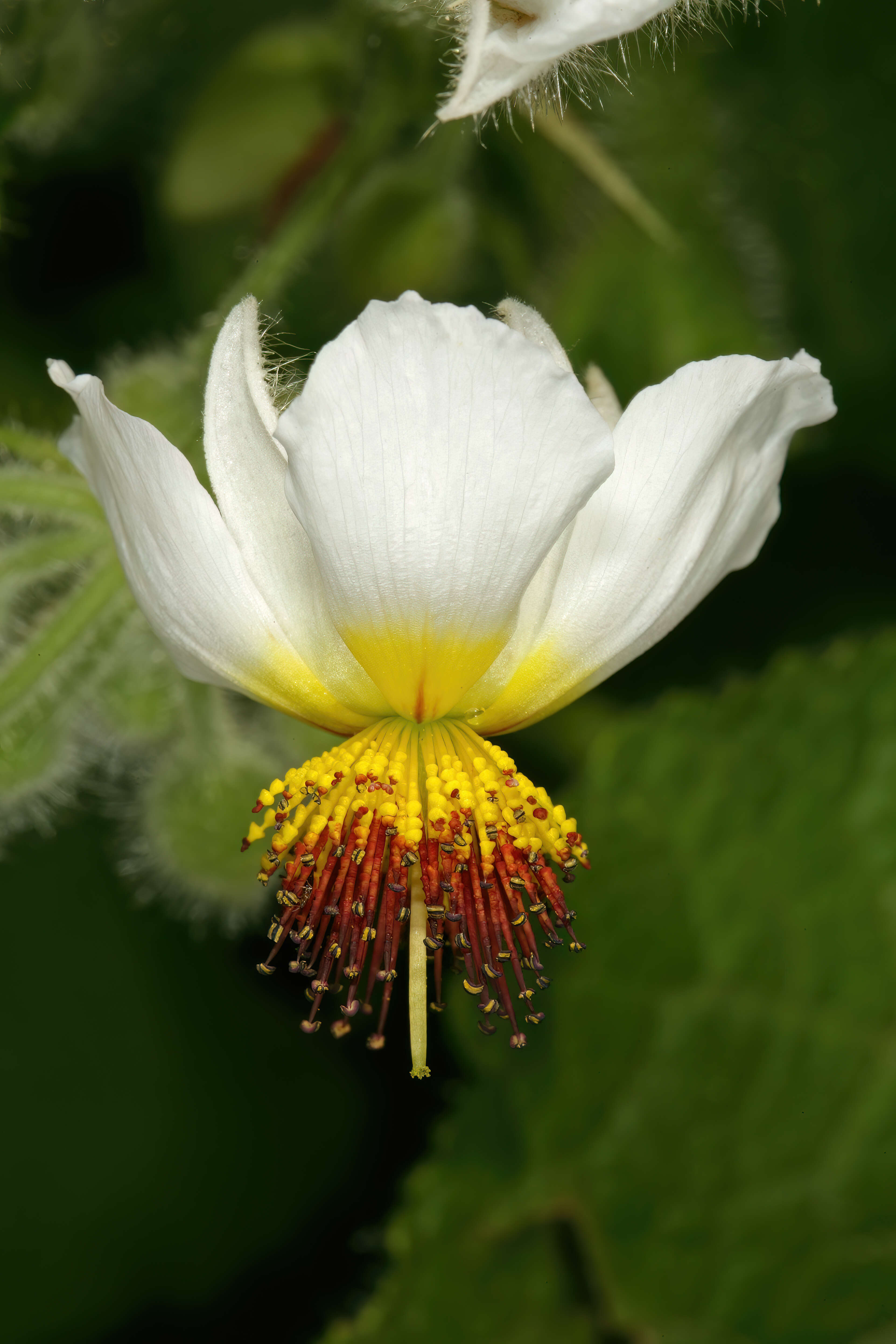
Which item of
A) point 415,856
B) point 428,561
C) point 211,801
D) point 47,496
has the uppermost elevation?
point 47,496

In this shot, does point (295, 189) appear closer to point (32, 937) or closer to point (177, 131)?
point (177, 131)

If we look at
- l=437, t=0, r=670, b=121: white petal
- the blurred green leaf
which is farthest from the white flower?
the blurred green leaf

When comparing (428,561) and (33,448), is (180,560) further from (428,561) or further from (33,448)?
(33,448)

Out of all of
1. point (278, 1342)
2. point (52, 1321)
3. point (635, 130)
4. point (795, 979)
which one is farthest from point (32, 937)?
point (635, 130)

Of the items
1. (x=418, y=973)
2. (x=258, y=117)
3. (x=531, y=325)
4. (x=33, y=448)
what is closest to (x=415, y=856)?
(x=418, y=973)

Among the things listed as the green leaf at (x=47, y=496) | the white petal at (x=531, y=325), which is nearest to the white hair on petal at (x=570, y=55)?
the white petal at (x=531, y=325)

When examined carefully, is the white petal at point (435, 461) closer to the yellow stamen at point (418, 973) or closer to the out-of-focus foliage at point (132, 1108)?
the yellow stamen at point (418, 973)

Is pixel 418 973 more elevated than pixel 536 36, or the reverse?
pixel 536 36
